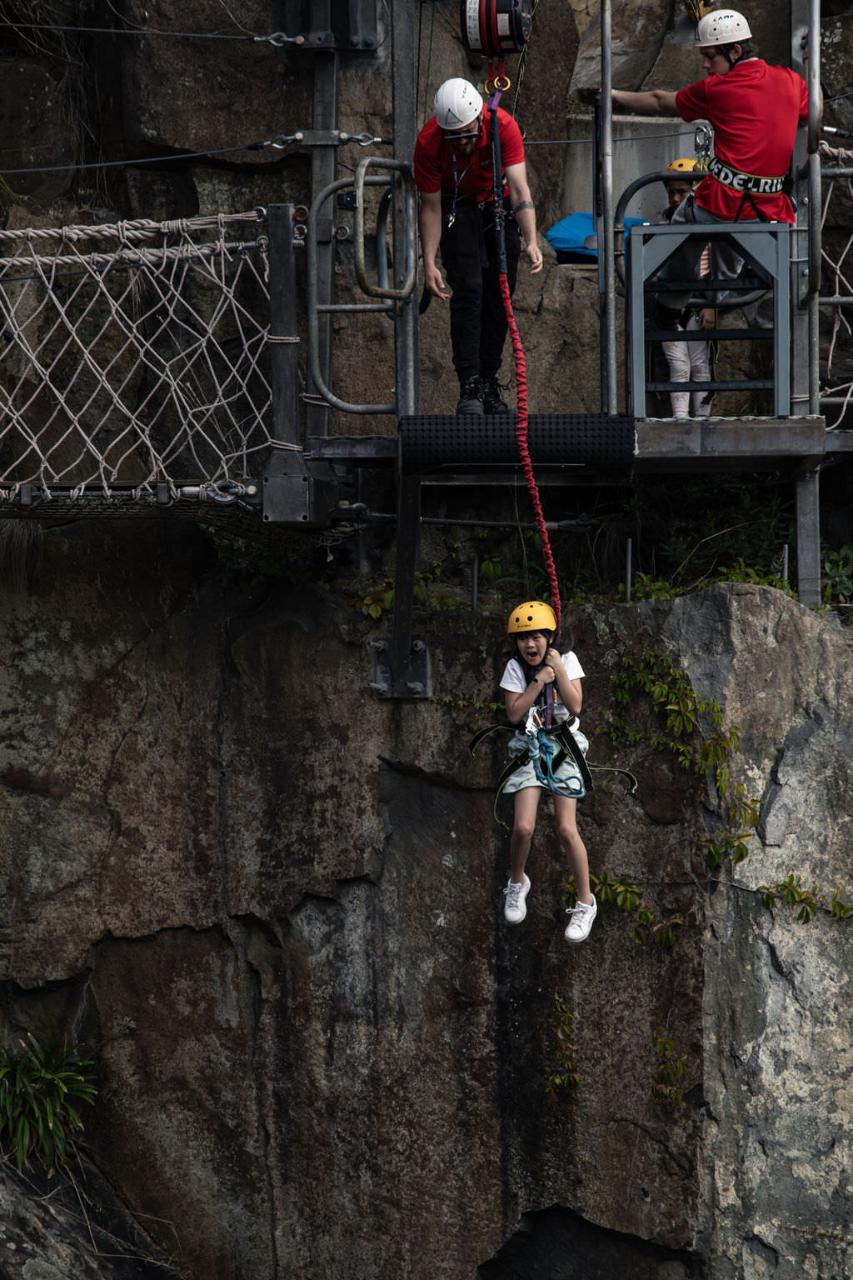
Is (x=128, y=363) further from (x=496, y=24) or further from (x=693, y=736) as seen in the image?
(x=693, y=736)

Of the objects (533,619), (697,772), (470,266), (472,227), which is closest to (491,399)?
(470,266)

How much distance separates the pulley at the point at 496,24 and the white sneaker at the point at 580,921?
402 centimetres

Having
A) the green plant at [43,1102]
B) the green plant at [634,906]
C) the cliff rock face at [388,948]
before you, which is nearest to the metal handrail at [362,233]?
the cliff rock face at [388,948]

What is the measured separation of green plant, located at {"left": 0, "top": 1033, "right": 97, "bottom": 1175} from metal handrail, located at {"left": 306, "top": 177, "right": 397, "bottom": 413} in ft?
Answer: 12.0

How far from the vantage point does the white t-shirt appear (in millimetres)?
9391

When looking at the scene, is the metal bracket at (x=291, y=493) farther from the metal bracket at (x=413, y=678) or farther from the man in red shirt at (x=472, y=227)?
the metal bracket at (x=413, y=678)

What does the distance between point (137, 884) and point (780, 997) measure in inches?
131

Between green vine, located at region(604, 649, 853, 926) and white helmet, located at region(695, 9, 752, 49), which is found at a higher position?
white helmet, located at region(695, 9, 752, 49)

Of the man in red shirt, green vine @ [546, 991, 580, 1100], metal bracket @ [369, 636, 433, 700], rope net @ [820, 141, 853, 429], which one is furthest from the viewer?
rope net @ [820, 141, 853, 429]

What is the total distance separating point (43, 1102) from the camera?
1065 centimetres

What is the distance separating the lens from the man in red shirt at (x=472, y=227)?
9.54 m

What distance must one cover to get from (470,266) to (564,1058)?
3746mm

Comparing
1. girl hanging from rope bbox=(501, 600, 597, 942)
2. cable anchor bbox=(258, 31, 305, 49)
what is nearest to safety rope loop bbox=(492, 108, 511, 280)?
girl hanging from rope bbox=(501, 600, 597, 942)

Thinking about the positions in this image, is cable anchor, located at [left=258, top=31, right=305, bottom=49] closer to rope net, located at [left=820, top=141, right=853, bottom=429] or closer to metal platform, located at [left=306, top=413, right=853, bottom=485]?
metal platform, located at [left=306, top=413, right=853, bottom=485]
